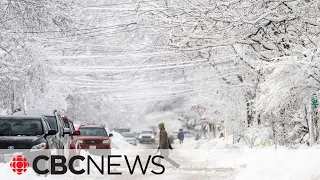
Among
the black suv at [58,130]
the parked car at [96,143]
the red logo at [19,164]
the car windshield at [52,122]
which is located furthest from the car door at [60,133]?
the parked car at [96,143]

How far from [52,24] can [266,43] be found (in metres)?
6.98

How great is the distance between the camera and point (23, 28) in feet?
59.8

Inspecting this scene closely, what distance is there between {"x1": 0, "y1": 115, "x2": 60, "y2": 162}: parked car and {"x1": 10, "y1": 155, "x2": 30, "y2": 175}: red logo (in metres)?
0.21

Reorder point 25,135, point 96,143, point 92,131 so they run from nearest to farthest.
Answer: point 25,135 → point 96,143 → point 92,131

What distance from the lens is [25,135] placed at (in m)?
14.4

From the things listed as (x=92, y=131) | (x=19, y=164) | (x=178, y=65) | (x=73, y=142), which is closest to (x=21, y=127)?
(x=19, y=164)

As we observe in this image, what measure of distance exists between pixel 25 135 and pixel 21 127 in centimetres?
72

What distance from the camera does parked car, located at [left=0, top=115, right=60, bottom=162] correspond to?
541 inches

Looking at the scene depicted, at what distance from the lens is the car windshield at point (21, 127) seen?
14.8 metres

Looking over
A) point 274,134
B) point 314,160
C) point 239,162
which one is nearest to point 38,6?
point 314,160

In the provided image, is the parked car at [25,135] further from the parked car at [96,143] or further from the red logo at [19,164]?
the parked car at [96,143]

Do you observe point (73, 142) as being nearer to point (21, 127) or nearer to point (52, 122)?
point (52, 122)

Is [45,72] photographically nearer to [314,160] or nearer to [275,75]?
[275,75]

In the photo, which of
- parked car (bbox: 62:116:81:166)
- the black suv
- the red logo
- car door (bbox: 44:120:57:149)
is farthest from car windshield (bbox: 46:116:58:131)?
the red logo
